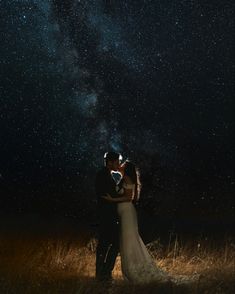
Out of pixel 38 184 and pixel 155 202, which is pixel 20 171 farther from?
pixel 155 202

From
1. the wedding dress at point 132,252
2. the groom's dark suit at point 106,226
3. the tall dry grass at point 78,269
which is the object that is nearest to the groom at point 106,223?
the groom's dark suit at point 106,226

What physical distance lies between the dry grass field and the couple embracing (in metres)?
0.26

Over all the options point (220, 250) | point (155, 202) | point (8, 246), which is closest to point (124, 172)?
point (8, 246)

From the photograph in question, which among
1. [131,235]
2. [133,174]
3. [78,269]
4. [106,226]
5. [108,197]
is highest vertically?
[133,174]

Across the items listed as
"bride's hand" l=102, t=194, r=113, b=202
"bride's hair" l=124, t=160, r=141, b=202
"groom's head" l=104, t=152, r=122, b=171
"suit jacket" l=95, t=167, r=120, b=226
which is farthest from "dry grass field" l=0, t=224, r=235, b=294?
"groom's head" l=104, t=152, r=122, b=171

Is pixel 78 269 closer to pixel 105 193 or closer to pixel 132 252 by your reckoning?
pixel 132 252

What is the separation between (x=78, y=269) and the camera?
899 cm

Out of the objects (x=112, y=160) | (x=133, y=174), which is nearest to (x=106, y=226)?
(x=133, y=174)

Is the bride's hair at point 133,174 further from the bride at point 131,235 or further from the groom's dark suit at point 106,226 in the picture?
the groom's dark suit at point 106,226

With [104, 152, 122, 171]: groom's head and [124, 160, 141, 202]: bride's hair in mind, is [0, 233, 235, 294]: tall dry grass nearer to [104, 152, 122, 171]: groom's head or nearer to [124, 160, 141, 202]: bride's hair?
[124, 160, 141, 202]: bride's hair

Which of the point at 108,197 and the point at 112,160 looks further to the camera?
the point at 108,197

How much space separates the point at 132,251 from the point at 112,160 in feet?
4.49

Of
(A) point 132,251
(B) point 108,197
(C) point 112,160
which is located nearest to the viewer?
(C) point 112,160

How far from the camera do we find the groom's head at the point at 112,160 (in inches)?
350
